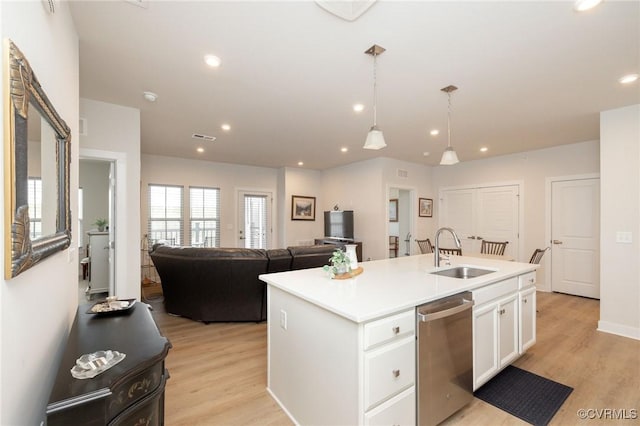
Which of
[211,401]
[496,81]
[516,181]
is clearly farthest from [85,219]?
[516,181]

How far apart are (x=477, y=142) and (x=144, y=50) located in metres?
4.89

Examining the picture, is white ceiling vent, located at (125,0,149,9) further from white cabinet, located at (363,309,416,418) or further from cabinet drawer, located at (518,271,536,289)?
cabinet drawer, located at (518,271,536,289)

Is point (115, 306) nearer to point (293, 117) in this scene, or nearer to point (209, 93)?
point (209, 93)

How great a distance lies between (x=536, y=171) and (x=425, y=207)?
224cm

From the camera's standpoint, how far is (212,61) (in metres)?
2.38

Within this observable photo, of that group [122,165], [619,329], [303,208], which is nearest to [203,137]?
[122,165]

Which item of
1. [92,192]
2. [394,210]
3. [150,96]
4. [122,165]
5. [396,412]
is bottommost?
[396,412]

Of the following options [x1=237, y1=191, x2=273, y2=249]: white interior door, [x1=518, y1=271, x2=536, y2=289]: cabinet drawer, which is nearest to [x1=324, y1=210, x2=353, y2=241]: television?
[x1=237, y1=191, x2=273, y2=249]: white interior door

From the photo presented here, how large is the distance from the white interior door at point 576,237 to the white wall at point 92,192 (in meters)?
8.59

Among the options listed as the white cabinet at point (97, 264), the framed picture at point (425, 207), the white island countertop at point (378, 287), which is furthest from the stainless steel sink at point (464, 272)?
the white cabinet at point (97, 264)

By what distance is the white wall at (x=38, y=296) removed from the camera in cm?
91

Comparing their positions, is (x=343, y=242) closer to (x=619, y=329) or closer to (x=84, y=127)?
(x=619, y=329)

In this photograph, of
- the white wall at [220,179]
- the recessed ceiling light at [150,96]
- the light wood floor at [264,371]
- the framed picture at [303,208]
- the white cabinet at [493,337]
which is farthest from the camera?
the framed picture at [303,208]

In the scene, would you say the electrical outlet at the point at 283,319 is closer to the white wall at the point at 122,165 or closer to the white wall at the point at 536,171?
the white wall at the point at 122,165
